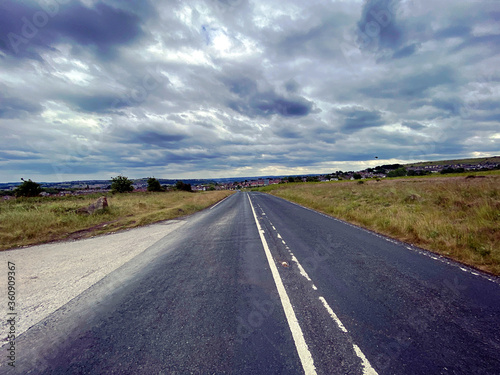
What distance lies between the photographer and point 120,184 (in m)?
47.9

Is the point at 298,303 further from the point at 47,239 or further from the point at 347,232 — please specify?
the point at 47,239

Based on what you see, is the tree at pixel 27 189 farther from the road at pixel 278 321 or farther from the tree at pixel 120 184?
the road at pixel 278 321

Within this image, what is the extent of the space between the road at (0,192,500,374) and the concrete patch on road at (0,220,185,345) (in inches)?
14.7

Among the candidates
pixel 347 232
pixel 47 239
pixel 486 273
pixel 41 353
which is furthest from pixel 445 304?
pixel 47 239

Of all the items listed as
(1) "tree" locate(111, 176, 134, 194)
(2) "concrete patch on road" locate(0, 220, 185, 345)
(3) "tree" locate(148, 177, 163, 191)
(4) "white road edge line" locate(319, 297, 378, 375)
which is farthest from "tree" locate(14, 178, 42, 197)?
(4) "white road edge line" locate(319, 297, 378, 375)

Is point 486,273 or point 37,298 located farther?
point 486,273

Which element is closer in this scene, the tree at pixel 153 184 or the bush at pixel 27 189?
the bush at pixel 27 189

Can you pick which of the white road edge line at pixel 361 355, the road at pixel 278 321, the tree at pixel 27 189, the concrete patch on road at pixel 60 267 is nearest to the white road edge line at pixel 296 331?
the road at pixel 278 321

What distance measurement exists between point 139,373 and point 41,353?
4.60 ft

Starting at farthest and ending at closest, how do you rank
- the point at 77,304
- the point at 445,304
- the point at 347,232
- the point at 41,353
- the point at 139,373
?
1. the point at 347,232
2. the point at 77,304
3. the point at 445,304
4. the point at 41,353
5. the point at 139,373

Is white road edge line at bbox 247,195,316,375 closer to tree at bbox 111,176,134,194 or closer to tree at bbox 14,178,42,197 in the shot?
tree at bbox 14,178,42,197

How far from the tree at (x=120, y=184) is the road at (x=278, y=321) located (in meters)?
49.7

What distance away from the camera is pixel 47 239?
29.0 feet

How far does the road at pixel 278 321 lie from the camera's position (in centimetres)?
232
